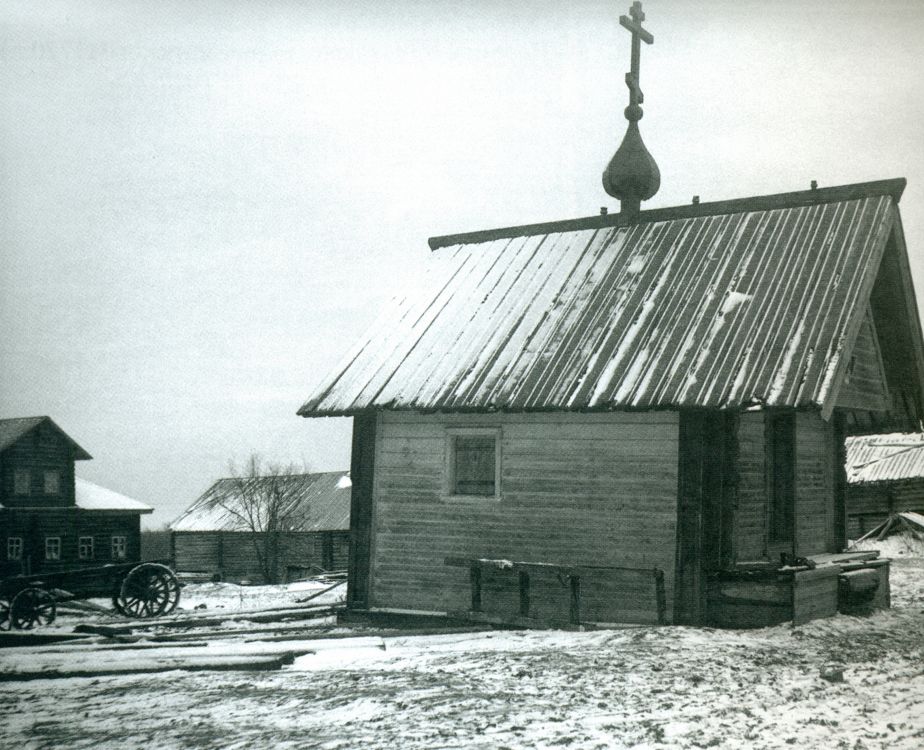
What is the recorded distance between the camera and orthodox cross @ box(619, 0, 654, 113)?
685 inches

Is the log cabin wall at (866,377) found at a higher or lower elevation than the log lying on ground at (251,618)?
higher

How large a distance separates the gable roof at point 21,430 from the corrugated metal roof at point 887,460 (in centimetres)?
2797

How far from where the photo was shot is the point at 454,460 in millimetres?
15164

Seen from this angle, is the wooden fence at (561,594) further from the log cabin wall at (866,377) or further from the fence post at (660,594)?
the log cabin wall at (866,377)

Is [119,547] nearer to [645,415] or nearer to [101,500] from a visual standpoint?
[101,500]

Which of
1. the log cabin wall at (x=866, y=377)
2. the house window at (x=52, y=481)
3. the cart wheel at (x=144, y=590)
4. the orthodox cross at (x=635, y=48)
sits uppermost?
the orthodox cross at (x=635, y=48)

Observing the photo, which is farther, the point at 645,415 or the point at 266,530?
the point at 266,530

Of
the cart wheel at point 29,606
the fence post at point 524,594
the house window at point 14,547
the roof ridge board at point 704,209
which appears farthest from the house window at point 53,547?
the fence post at point 524,594

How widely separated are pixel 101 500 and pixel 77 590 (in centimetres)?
2018

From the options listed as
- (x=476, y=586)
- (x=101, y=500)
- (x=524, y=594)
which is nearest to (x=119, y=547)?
(x=101, y=500)

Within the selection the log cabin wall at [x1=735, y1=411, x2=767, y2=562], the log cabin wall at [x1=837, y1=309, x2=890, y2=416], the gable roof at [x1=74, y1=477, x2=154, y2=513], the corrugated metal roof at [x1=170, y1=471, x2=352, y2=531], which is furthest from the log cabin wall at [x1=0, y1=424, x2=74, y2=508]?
the log cabin wall at [x1=837, y1=309, x2=890, y2=416]

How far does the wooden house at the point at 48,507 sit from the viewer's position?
34219 millimetres

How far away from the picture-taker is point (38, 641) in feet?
41.9

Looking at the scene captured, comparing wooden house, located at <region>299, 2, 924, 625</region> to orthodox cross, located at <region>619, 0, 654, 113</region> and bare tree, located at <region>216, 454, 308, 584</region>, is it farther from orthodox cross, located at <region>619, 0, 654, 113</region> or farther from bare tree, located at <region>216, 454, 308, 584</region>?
bare tree, located at <region>216, 454, 308, 584</region>
